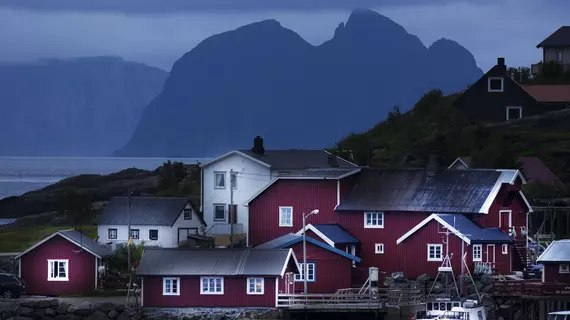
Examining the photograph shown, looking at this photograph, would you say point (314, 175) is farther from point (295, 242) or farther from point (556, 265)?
point (556, 265)

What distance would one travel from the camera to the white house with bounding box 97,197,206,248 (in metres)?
68.9

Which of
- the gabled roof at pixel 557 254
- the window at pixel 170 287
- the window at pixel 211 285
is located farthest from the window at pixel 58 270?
the gabled roof at pixel 557 254

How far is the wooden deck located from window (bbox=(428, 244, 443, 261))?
8.10 meters

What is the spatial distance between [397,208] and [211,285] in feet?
37.8

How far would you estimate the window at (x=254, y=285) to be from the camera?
55750 mm

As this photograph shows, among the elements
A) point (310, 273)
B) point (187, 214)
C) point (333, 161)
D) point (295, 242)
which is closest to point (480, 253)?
point (310, 273)

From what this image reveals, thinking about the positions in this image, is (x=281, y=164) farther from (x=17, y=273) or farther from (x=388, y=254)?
(x=17, y=273)

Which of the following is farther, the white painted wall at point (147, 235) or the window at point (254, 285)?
the white painted wall at point (147, 235)

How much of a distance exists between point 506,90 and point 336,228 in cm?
3986

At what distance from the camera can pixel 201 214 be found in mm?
73125

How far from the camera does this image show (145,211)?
69625mm

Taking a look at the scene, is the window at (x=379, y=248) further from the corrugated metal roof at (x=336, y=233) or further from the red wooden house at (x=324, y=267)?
the red wooden house at (x=324, y=267)

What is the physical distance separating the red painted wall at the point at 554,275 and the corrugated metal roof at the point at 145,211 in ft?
69.7

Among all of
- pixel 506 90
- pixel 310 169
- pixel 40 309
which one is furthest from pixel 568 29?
pixel 40 309
